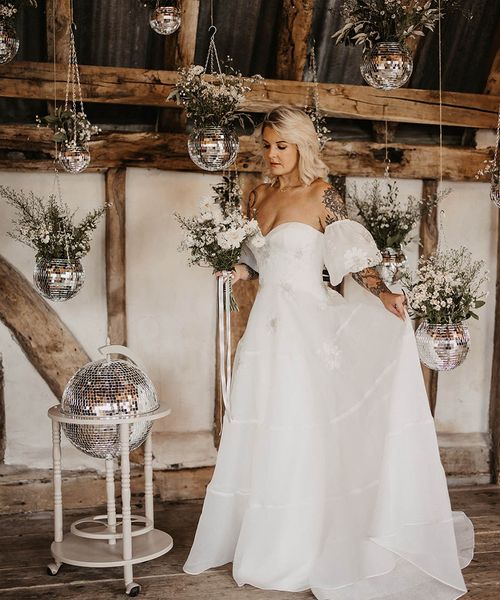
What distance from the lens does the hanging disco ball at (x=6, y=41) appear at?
4188 mm

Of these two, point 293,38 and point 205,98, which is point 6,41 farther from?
point 293,38

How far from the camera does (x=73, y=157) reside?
15.0 ft

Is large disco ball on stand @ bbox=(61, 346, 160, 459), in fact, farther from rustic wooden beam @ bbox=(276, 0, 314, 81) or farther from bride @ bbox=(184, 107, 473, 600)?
rustic wooden beam @ bbox=(276, 0, 314, 81)

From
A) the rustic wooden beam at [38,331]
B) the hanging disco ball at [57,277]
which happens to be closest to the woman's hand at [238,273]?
the hanging disco ball at [57,277]

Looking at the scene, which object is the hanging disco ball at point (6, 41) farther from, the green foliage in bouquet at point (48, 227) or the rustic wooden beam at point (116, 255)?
the rustic wooden beam at point (116, 255)

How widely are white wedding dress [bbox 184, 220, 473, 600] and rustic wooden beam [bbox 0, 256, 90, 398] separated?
1.51 meters

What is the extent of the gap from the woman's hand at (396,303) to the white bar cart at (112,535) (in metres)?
1.19

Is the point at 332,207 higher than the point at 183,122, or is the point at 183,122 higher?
the point at 183,122

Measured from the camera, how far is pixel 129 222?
5344mm

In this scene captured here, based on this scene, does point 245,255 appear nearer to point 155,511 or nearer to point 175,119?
point 175,119

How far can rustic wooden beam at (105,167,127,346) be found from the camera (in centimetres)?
527

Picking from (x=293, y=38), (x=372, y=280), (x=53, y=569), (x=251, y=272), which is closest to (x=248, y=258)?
(x=251, y=272)

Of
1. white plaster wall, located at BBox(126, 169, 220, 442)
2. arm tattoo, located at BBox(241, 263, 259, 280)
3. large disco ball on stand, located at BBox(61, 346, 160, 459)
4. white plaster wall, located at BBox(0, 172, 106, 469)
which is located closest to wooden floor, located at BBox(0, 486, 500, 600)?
white plaster wall, located at BBox(0, 172, 106, 469)

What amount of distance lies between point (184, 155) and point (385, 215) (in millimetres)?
1327
